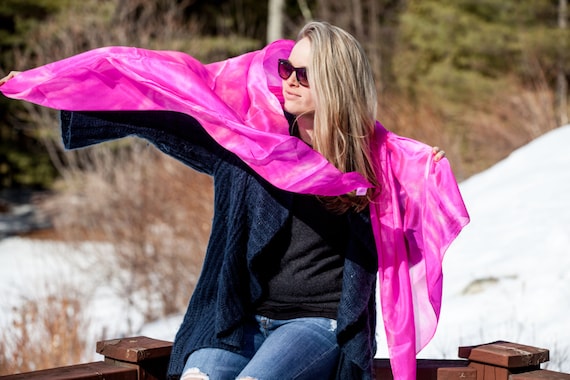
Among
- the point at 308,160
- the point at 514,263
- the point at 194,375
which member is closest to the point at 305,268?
the point at 308,160

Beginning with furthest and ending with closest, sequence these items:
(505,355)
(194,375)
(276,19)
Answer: (276,19)
(505,355)
(194,375)

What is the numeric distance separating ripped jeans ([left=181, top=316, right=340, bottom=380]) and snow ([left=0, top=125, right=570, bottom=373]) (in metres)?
1.58

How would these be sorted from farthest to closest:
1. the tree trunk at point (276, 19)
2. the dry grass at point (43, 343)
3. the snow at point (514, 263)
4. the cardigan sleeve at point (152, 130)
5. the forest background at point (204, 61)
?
the tree trunk at point (276, 19), the forest background at point (204, 61), the dry grass at point (43, 343), the snow at point (514, 263), the cardigan sleeve at point (152, 130)

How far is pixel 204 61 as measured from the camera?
46.4 feet

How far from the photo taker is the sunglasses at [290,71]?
8.95 ft

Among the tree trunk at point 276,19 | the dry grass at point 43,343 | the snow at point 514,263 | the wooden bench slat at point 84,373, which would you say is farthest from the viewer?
the tree trunk at point 276,19

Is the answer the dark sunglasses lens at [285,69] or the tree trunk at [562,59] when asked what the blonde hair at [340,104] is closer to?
the dark sunglasses lens at [285,69]

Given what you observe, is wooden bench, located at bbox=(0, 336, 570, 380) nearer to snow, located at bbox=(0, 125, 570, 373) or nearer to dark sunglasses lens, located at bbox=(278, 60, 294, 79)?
dark sunglasses lens, located at bbox=(278, 60, 294, 79)

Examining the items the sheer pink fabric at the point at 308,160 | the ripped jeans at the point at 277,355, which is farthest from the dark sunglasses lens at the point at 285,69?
the ripped jeans at the point at 277,355

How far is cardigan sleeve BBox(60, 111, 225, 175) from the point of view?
284cm

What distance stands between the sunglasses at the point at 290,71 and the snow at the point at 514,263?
73.6 inches

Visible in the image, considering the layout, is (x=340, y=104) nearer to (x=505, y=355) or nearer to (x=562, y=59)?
(x=505, y=355)

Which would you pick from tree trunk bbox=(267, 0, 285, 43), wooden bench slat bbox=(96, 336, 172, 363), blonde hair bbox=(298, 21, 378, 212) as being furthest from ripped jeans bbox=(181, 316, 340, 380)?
tree trunk bbox=(267, 0, 285, 43)

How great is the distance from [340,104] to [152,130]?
605 millimetres
